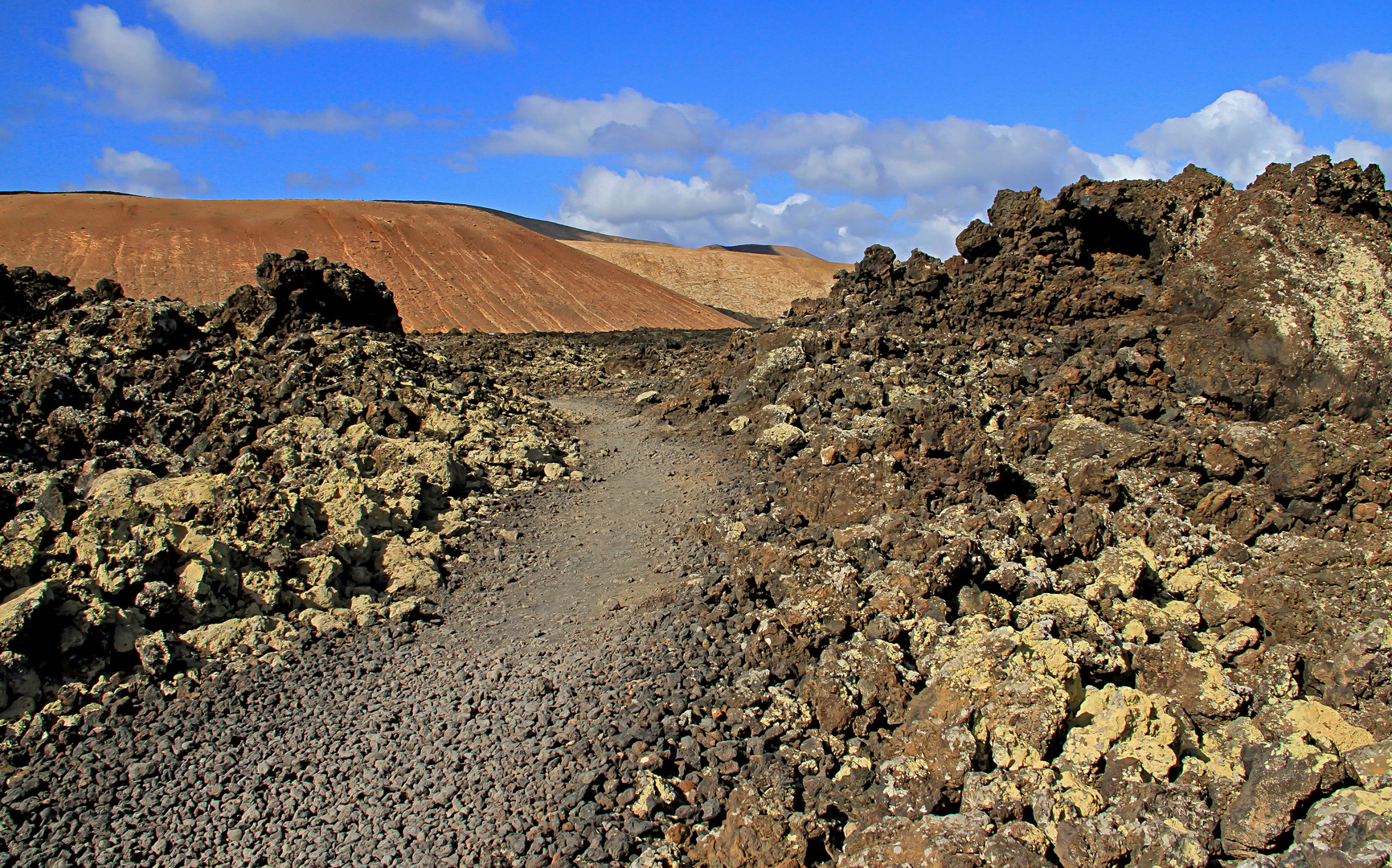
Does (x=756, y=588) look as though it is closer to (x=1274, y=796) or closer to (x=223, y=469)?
Result: (x=1274, y=796)

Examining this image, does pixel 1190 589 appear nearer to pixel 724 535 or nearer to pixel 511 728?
pixel 724 535

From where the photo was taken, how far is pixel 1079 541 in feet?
24.4

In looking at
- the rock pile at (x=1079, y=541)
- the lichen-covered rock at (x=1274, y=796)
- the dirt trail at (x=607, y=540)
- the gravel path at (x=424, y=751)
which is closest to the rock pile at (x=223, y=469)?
the gravel path at (x=424, y=751)

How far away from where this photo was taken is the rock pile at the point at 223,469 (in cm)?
614

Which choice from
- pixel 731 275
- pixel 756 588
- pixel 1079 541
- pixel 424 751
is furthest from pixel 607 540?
pixel 731 275

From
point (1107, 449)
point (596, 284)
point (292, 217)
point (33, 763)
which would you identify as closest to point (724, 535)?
point (1107, 449)

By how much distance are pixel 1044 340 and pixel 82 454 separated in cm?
1266

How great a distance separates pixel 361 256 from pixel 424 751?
30.1 m

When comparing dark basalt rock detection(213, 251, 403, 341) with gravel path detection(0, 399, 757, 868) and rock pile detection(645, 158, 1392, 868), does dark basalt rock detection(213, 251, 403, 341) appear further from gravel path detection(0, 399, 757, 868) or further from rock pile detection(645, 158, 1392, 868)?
gravel path detection(0, 399, 757, 868)

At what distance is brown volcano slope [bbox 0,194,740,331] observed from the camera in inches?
1111

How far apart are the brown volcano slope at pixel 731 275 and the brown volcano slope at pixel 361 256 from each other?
61.2ft

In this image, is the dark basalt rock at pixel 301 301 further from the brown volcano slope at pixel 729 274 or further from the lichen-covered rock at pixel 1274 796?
the brown volcano slope at pixel 729 274

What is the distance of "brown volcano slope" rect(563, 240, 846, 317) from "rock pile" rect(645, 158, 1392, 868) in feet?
133

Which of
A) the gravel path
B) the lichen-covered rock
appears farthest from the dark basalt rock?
the lichen-covered rock
